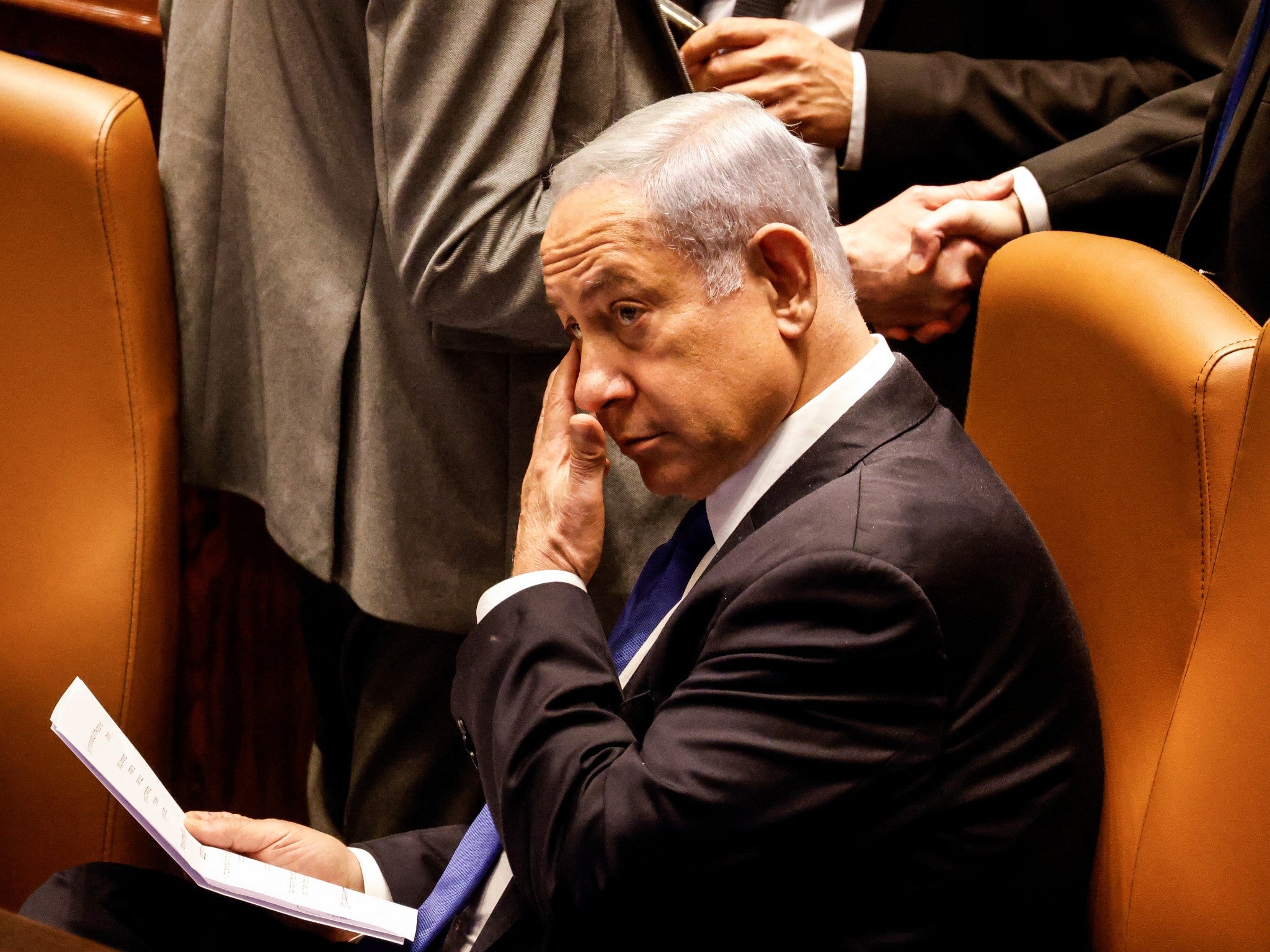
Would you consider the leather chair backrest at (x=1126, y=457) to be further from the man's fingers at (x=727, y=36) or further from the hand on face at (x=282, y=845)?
the hand on face at (x=282, y=845)

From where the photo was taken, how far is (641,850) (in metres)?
0.96

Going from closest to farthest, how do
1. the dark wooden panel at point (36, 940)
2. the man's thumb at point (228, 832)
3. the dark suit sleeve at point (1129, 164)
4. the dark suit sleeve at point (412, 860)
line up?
1. the dark wooden panel at point (36, 940)
2. the man's thumb at point (228, 832)
3. the dark suit sleeve at point (412, 860)
4. the dark suit sleeve at point (1129, 164)

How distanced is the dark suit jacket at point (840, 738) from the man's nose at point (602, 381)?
173mm

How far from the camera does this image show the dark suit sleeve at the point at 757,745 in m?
0.93

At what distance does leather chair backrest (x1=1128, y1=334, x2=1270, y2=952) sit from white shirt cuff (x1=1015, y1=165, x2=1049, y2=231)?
555mm

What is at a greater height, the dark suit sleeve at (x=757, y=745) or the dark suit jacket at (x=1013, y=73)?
the dark suit jacket at (x=1013, y=73)

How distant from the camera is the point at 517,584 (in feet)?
3.83

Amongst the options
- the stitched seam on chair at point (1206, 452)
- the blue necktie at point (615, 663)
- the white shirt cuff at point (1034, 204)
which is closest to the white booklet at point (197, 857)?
the blue necktie at point (615, 663)

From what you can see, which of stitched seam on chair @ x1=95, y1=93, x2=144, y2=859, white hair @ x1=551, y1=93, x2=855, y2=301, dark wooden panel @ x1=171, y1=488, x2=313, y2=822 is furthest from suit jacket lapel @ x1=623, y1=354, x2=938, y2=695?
dark wooden panel @ x1=171, y1=488, x2=313, y2=822

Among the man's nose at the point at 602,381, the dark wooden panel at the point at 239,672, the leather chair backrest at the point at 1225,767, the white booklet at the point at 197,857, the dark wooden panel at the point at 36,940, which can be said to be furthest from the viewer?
the dark wooden panel at the point at 239,672

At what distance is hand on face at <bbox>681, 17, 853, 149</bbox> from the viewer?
1504 millimetres

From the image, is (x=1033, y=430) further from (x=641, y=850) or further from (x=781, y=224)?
(x=641, y=850)

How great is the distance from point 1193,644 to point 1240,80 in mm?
654

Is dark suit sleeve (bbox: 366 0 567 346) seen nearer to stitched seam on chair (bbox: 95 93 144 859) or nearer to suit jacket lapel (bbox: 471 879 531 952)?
stitched seam on chair (bbox: 95 93 144 859)
